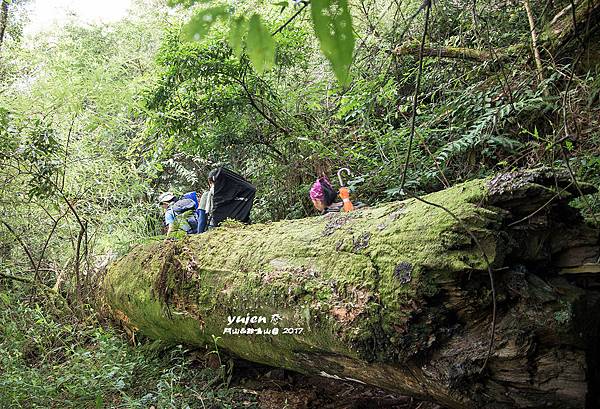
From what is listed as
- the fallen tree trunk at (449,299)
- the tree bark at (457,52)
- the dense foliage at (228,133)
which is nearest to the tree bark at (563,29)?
the dense foliage at (228,133)

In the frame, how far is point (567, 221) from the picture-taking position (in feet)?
7.61

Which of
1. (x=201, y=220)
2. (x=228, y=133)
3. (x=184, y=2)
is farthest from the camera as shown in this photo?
(x=228, y=133)

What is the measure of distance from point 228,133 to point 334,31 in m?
5.89

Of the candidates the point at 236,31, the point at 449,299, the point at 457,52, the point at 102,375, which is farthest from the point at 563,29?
the point at 102,375

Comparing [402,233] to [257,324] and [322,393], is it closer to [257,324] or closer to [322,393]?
[257,324]

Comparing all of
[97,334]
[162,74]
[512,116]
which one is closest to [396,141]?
[512,116]

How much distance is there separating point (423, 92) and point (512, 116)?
1.82 metres

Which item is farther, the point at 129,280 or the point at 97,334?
the point at 129,280

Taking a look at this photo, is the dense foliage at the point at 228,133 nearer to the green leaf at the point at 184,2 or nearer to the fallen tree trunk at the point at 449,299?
the fallen tree trunk at the point at 449,299

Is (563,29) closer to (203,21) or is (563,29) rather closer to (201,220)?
(203,21)

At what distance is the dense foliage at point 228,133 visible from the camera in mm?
4035

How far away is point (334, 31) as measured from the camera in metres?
0.74

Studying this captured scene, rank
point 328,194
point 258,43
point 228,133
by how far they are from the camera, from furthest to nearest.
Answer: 1. point 228,133
2. point 328,194
3. point 258,43

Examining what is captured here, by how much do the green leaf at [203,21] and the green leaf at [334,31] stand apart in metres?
0.34
